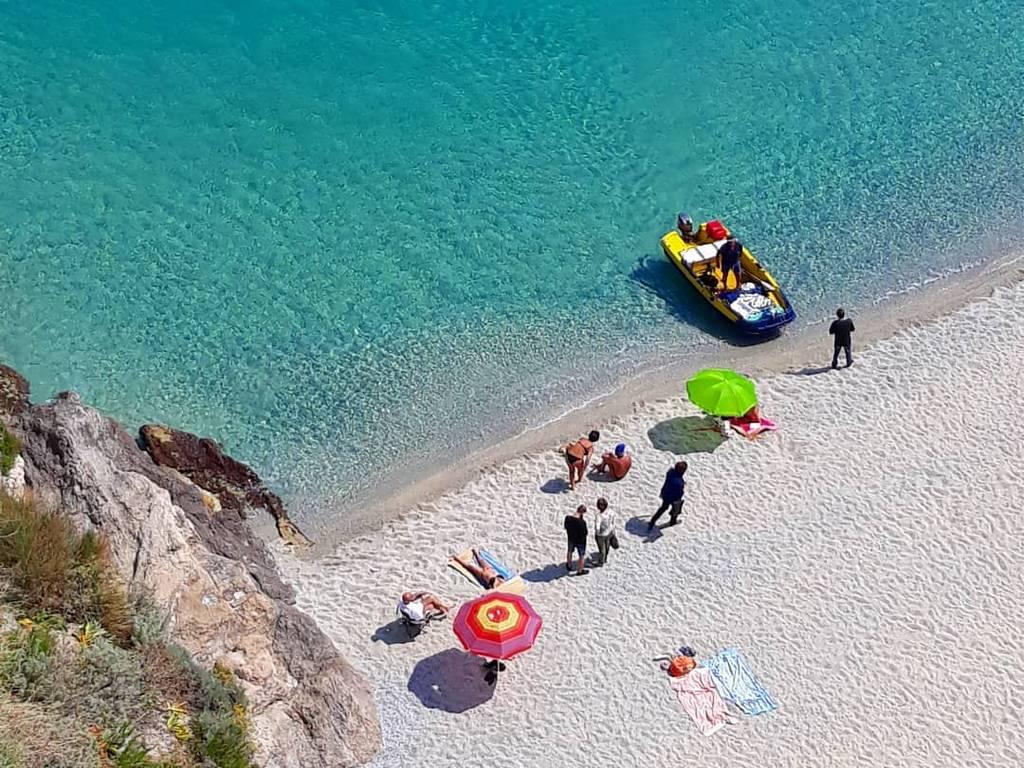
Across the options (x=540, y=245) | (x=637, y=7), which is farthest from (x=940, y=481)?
(x=637, y=7)

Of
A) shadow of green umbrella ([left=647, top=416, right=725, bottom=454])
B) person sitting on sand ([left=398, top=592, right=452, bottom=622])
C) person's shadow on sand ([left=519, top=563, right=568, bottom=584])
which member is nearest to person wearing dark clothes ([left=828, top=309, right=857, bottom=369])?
shadow of green umbrella ([left=647, top=416, right=725, bottom=454])

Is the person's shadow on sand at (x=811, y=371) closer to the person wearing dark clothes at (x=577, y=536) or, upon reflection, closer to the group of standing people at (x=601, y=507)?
the group of standing people at (x=601, y=507)

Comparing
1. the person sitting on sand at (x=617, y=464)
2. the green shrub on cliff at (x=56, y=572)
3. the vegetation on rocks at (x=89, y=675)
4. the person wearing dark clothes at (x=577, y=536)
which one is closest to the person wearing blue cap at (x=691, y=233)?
the person sitting on sand at (x=617, y=464)

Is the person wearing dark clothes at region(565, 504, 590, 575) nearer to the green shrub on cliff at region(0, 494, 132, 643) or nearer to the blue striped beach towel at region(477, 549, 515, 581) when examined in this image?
the blue striped beach towel at region(477, 549, 515, 581)

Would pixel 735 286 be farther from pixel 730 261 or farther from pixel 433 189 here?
pixel 433 189

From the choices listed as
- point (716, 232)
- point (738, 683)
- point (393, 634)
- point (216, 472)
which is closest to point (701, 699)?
point (738, 683)

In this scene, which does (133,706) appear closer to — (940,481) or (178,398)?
(178,398)
